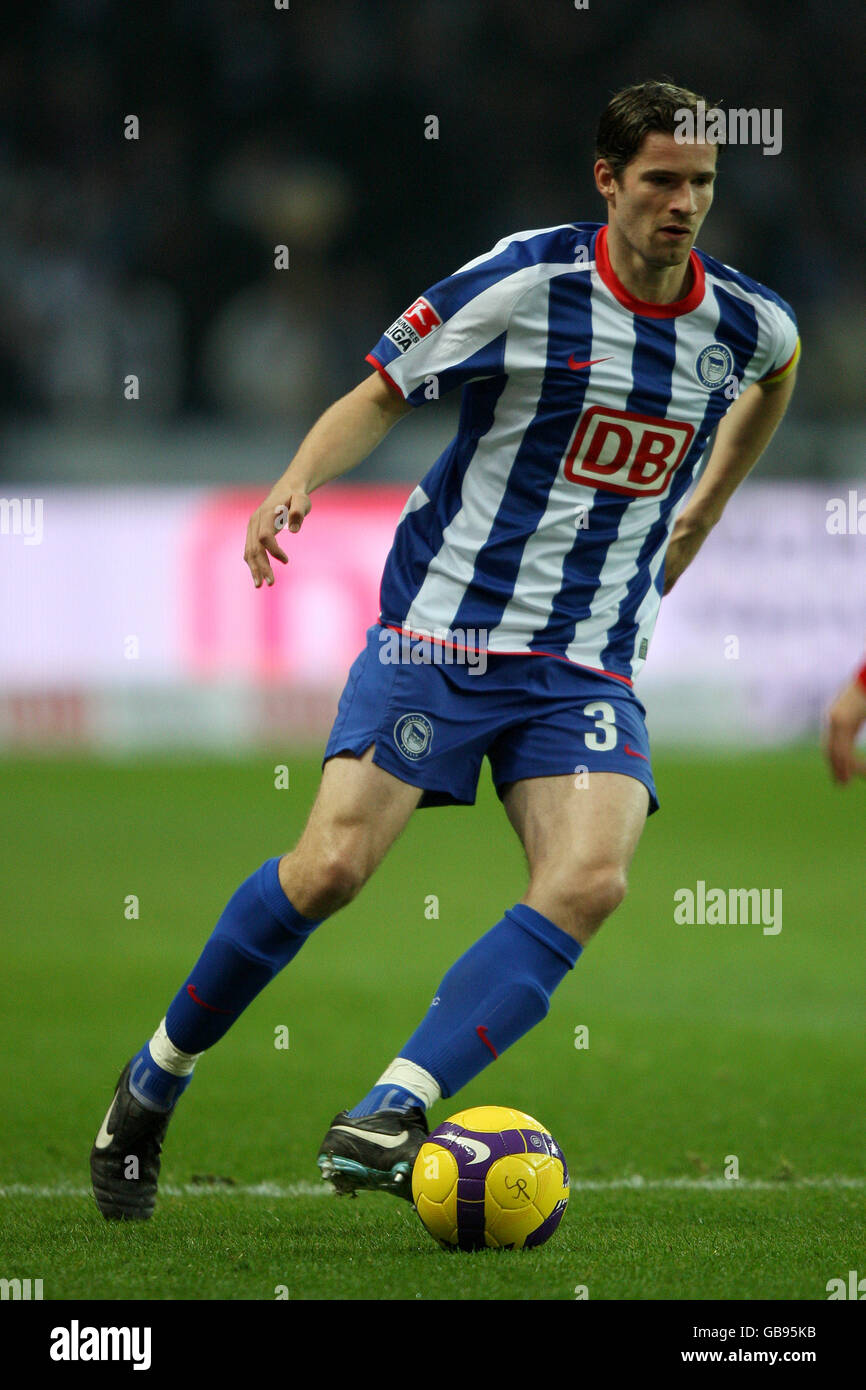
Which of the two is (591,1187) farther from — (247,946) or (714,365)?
(714,365)

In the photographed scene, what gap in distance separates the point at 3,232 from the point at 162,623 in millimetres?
5499

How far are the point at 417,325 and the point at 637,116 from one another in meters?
0.61

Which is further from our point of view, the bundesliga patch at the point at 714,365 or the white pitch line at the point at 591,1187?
the white pitch line at the point at 591,1187

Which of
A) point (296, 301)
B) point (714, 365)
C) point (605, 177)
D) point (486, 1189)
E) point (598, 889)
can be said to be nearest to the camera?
point (486, 1189)

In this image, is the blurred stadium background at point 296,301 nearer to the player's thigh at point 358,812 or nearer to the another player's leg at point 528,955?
the player's thigh at point 358,812

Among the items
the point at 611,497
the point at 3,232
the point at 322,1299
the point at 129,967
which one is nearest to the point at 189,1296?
the point at 322,1299

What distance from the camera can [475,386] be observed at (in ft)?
12.8

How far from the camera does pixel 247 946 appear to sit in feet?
12.3

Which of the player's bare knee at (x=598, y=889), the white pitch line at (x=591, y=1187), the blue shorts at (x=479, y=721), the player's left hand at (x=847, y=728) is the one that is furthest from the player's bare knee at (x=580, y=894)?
the white pitch line at (x=591, y=1187)

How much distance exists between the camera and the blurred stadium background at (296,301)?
13.0 meters

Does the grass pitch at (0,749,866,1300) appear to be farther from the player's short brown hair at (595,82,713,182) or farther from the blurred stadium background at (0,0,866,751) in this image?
the player's short brown hair at (595,82,713,182)

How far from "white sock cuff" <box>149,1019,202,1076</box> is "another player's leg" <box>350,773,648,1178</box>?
0.55 meters

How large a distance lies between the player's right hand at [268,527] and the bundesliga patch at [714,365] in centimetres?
94

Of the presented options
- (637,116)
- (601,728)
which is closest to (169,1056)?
(601,728)
